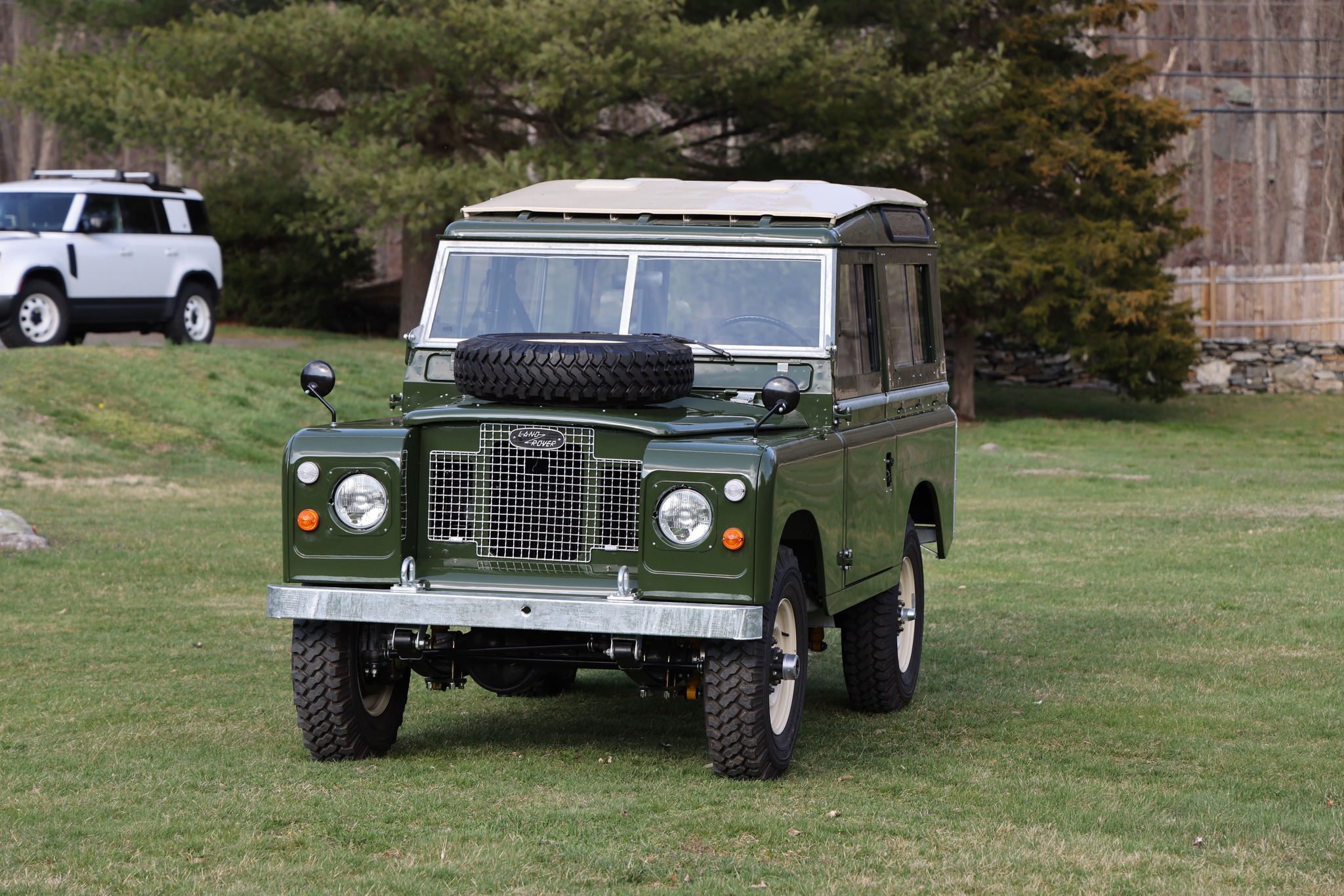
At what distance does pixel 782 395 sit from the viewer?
22.4 ft

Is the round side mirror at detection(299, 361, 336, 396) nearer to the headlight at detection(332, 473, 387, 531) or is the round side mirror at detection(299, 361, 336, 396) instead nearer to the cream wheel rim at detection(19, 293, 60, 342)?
the headlight at detection(332, 473, 387, 531)

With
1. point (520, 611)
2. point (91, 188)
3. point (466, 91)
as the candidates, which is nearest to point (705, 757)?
point (520, 611)

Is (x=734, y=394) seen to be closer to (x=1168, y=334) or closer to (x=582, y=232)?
(x=582, y=232)

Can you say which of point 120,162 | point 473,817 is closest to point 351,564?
point 473,817

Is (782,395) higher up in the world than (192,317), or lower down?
lower down

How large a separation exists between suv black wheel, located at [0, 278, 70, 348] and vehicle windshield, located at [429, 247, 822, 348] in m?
16.1

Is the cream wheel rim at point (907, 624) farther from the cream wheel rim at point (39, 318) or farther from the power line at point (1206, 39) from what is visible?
Result: the power line at point (1206, 39)

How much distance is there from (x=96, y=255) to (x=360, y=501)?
1719cm

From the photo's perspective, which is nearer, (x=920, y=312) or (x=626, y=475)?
(x=626, y=475)

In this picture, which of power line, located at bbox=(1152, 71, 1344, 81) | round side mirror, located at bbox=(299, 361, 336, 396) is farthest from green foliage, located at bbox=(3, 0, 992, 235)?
round side mirror, located at bbox=(299, 361, 336, 396)

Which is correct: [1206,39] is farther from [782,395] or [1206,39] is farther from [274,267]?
[782,395]

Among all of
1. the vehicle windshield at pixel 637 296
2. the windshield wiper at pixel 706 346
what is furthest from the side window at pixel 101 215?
the windshield wiper at pixel 706 346

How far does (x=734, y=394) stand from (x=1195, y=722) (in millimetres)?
2758

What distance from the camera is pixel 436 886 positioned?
540cm
